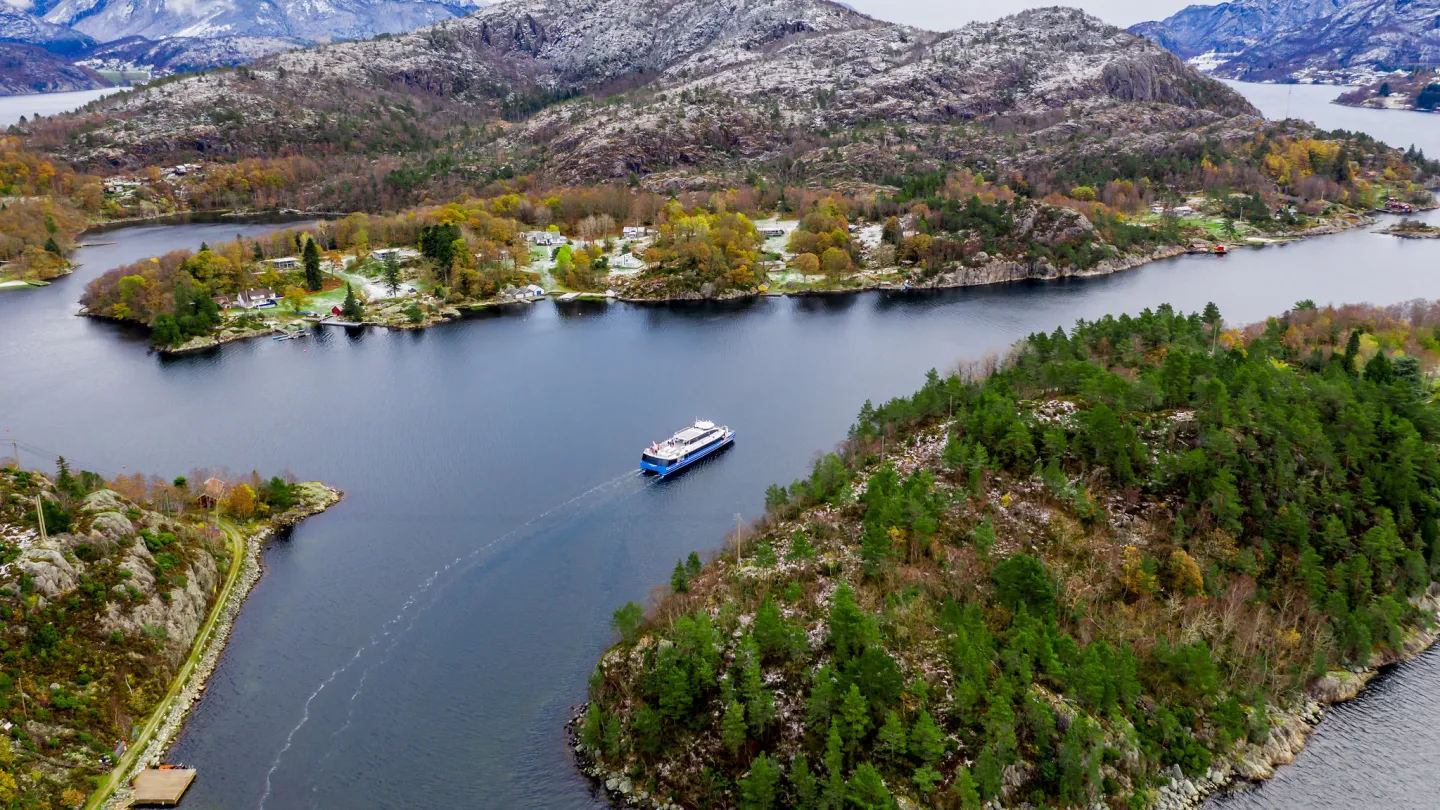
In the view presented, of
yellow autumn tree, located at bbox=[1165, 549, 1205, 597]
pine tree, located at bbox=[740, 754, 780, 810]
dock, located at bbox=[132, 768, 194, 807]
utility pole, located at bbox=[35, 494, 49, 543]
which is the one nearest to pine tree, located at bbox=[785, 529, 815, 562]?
pine tree, located at bbox=[740, 754, 780, 810]

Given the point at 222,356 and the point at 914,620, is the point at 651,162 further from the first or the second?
the point at 914,620

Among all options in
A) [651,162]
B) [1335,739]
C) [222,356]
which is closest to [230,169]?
[651,162]

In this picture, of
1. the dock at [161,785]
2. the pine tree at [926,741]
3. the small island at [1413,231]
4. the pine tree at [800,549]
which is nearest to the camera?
the pine tree at [926,741]

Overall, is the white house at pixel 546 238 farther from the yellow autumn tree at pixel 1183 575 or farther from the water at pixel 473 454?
the yellow autumn tree at pixel 1183 575

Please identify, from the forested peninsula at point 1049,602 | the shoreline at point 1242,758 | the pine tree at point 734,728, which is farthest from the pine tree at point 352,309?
the pine tree at point 734,728

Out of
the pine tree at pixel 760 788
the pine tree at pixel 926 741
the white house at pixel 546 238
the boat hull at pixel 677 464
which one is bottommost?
the pine tree at pixel 760 788

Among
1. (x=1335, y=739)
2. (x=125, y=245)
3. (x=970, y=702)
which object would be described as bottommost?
(x=1335, y=739)
